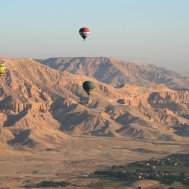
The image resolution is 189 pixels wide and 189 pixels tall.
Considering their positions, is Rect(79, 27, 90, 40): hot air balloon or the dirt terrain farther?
the dirt terrain

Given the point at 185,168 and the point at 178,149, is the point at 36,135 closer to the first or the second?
the point at 178,149

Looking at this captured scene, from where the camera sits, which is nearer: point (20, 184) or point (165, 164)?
point (20, 184)

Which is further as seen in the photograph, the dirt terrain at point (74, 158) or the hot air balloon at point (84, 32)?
the dirt terrain at point (74, 158)

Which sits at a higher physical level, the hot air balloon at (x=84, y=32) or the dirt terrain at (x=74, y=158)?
the hot air balloon at (x=84, y=32)

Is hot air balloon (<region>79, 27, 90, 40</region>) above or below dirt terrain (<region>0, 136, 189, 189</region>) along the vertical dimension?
above

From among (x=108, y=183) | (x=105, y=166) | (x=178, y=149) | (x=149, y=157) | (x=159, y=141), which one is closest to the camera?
(x=108, y=183)

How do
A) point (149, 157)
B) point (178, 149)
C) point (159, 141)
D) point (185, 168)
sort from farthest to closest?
point (159, 141)
point (178, 149)
point (149, 157)
point (185, 168)

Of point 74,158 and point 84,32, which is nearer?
point 84,32

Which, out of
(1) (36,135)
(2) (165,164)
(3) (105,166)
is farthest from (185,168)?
(1) (36,135)

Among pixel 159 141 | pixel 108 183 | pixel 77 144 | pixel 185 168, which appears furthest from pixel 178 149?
pixel 108 183

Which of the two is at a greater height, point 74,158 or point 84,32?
point 84,32
